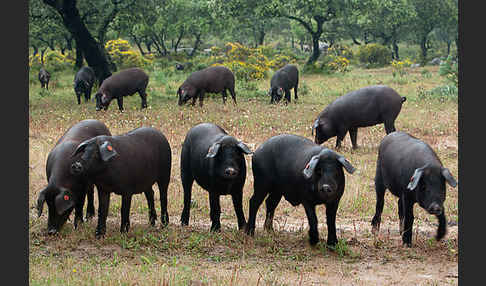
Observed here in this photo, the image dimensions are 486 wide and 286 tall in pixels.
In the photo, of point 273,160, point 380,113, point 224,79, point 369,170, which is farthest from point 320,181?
point 224,79

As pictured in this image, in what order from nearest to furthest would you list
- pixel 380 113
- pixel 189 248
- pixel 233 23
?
pixel 189 248 < pixel 380 113 < pixel 233 23

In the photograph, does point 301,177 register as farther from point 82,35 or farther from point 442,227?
point 82,35

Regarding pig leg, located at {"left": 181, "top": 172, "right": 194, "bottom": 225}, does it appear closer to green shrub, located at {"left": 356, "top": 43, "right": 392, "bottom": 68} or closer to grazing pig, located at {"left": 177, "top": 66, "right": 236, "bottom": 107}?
grazing pig, located at {"left": 177, "top": 66, "right": 236, "bottom": 107}

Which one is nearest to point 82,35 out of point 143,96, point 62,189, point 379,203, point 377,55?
point 143,96

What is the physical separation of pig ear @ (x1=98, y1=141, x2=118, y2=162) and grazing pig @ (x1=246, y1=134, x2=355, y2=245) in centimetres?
195

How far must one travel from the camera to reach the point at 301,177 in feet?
23.5

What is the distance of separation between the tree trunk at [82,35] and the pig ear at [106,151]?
15.2m

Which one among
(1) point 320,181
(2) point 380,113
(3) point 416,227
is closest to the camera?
(1) point 320,181

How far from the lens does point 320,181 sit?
264 inches

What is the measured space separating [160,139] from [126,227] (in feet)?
4.82

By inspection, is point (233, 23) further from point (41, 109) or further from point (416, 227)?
point (416, 227)

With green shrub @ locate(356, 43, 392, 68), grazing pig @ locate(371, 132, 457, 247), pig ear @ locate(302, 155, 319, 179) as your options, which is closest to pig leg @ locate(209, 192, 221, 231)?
pig ear @ locate(302, 155, 319, 179)

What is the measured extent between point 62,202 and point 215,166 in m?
2.07

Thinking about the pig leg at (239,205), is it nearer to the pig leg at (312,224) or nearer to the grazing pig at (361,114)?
the pig leg at (312,224)
